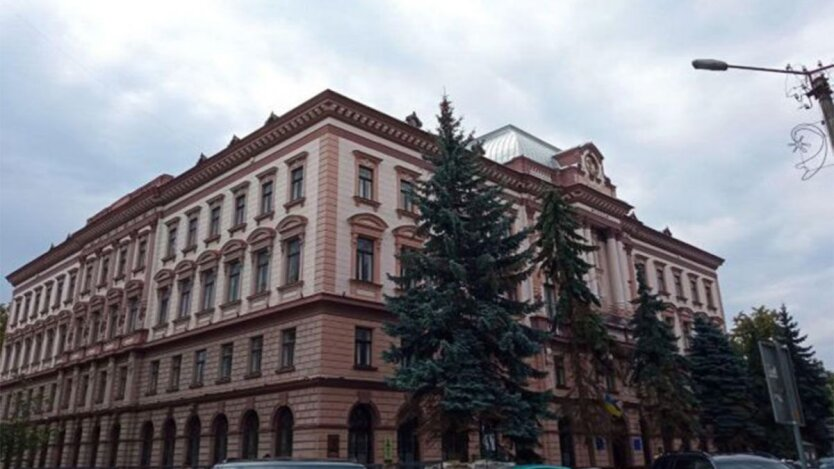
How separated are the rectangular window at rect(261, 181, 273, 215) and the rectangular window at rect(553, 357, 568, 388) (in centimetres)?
1593

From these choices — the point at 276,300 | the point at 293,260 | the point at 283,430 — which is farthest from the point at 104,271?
the point at 283,430

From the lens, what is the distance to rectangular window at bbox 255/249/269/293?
90.4ft

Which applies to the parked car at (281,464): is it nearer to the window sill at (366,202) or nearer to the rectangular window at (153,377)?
the window sill at (366,202)

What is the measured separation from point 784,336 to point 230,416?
103ft

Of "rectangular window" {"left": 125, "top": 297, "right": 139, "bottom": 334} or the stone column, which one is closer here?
"rectangular window" {"left": 125, "top": 297, "right": 139, "bottom": 334}

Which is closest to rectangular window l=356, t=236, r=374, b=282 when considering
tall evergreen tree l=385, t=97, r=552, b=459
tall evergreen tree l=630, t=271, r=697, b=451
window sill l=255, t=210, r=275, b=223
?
tall evergreen tree l=385, t=97, r=552, b=459

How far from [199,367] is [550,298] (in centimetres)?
1785

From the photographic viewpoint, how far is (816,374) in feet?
119

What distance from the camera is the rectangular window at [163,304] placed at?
3281 centimetres

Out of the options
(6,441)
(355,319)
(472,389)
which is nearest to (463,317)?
(472,389)

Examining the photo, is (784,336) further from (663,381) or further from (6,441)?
(6,441)

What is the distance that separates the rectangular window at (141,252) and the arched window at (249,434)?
14165mm

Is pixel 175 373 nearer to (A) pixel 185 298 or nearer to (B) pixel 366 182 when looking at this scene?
(A) pixel 185 298

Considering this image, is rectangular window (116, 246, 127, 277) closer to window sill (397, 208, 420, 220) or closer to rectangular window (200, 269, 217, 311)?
rectangular window (200, 269, 217, 311)
